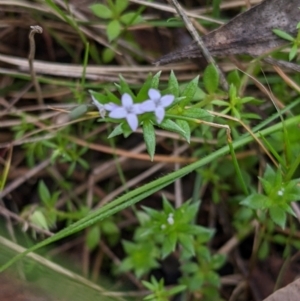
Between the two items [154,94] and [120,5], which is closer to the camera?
[154,94]

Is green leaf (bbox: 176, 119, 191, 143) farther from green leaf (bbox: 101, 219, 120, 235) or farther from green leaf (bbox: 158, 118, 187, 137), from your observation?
green leaf (bbox: 101, 219, 120, 235)

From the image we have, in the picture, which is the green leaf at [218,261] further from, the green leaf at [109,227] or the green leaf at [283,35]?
the green leaf at [283,35]

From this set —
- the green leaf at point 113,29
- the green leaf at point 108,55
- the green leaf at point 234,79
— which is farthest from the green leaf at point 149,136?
the green leaf at point 108,55

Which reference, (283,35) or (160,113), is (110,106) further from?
(283,35)

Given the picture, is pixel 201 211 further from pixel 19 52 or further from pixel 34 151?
pixel 19 52

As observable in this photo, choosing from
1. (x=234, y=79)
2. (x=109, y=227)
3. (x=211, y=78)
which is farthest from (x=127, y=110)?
(x=109, y=227)
